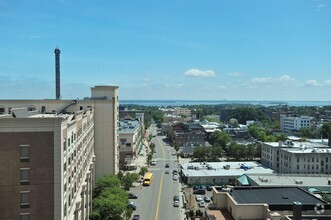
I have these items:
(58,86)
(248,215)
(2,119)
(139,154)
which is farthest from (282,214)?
(58,86)

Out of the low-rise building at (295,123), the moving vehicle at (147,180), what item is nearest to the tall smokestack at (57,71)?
the moving vehicle at (147,180)

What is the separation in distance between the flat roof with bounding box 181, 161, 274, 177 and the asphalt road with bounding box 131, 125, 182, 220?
3883 mm

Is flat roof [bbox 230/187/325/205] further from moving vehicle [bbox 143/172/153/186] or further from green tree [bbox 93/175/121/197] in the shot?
moving vehicle [bbox 143/172/153/186]

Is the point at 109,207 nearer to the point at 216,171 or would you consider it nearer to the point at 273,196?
the point at 273,196

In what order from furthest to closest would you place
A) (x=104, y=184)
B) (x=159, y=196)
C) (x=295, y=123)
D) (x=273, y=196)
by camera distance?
1. (x=295, y=123)
2. (x=159, y=196)
3. (x=104, y=184)
4. (x=273, y=196)

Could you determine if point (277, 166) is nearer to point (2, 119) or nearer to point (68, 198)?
point (68, 198)

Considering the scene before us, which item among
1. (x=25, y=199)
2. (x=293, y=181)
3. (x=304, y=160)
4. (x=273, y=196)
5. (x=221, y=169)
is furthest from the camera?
(x=221, y=169)

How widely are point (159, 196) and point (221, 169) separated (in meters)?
19.8

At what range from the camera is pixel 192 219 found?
45188 mm

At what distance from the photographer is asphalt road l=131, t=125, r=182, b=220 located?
1981 inches

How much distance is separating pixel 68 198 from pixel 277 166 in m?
58.0

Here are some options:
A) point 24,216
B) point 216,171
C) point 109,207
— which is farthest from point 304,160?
point 24,216

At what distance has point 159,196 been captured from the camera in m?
60.1

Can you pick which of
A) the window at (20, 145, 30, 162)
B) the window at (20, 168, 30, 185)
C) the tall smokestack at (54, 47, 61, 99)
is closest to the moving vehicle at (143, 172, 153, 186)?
the window at (20, 168, 30, 185)
